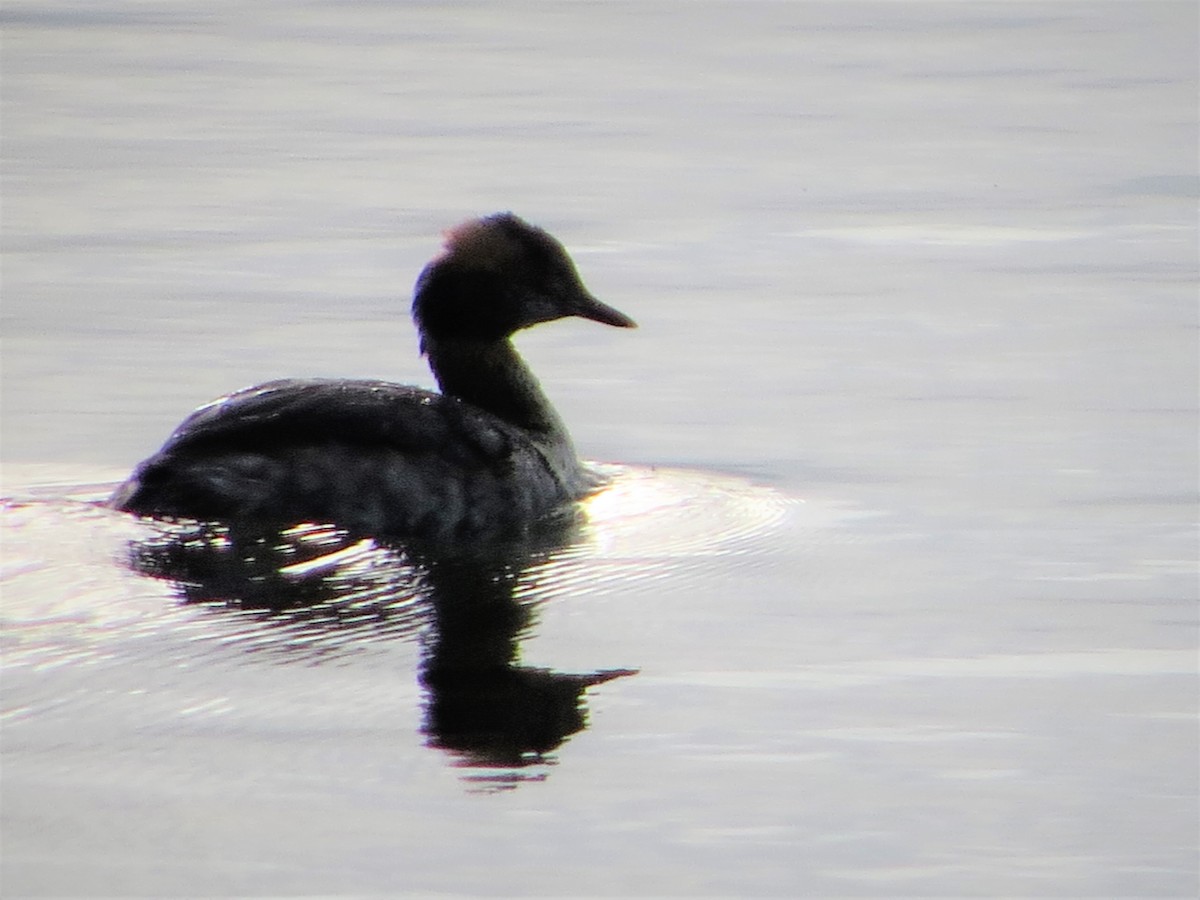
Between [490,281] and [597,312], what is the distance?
0.51m

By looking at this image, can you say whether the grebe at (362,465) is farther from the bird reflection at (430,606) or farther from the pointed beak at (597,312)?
the pointed beak at (597,312)

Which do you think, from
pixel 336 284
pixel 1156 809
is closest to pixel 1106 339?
pixel 336 284

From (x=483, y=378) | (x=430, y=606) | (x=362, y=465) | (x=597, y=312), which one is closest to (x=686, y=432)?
(x=597, y=312)

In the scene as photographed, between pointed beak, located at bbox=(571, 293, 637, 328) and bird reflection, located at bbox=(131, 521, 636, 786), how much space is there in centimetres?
133

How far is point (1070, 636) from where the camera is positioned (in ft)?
23.4

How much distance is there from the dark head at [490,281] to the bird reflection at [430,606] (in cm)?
116

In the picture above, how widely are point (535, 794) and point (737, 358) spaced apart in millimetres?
5405

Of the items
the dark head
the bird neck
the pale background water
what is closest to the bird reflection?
the pale background water

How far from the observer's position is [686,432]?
9.77 m

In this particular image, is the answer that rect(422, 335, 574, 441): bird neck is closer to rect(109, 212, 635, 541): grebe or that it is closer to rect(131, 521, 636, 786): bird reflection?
rect(109, 212, 635, 541): grebe

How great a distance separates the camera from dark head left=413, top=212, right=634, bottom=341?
9.17 metres

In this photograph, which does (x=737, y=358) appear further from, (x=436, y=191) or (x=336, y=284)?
(x=436, y=191)

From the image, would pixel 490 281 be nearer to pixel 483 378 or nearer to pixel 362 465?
pixel 483 378

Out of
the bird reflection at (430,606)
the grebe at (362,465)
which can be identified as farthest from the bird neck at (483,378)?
the bird reflection at (430,606)
